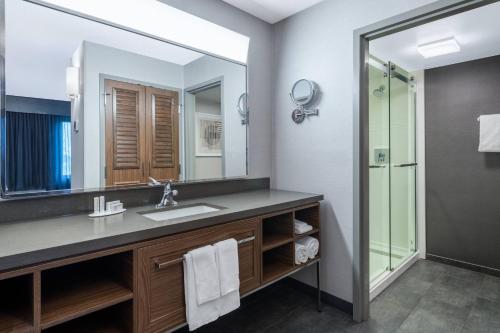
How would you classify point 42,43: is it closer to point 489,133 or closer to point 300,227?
point 300,227

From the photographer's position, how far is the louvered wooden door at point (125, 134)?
1.68 m

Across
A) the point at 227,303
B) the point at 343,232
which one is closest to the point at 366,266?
the point at 343,232

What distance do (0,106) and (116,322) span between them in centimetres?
115

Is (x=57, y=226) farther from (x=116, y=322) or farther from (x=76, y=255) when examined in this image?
(x=116, y=322)

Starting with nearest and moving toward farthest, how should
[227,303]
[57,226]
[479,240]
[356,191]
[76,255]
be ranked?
[76,255]
[57,226]
[227,303]
[356,191]
[479,240]

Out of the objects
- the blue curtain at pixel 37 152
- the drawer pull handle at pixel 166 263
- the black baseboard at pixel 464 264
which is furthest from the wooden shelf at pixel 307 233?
the black baseboard at pixel 464 264

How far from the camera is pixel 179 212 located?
1.79 metres

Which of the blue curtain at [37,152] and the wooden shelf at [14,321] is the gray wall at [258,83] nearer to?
the blue curtain at [37,152]

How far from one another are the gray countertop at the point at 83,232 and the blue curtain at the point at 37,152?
0.20 m

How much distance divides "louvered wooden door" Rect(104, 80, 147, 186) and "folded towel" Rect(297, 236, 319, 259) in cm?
120

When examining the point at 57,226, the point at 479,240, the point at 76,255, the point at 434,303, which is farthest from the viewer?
the point at 479,240

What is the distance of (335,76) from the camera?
2.12m

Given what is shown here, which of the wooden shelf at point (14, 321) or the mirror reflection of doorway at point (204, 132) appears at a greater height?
the mirror reflection of doorway at point (204, 132)

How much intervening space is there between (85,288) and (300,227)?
52.8 inches
